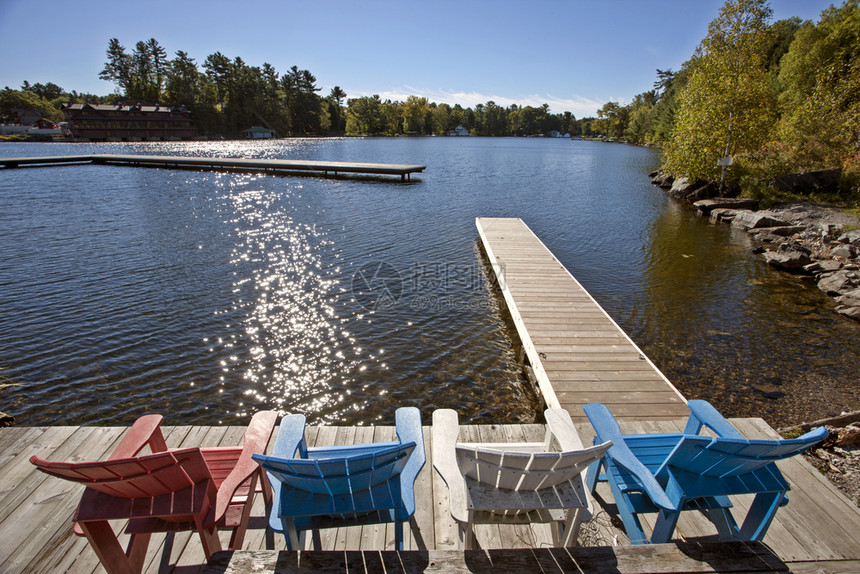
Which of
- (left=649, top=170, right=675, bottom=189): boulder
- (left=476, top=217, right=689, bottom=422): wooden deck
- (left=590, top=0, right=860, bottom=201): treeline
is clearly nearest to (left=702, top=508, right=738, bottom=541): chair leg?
(left=476, top=217, right=689, bottom=422): wooden deck

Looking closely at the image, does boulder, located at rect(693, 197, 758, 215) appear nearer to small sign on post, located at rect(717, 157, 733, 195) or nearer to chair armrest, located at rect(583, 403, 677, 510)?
small sign on post, located at rect(717, 157, 733, 195)

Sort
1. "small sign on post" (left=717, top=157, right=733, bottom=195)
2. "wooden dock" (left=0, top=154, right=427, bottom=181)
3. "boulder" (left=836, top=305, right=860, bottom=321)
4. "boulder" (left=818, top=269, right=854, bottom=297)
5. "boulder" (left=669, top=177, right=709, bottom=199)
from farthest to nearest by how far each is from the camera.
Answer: "wooden dock" (left=0, top=154, right=427, bottom=181), "boulder" (left=669, top=177, right=709, bottom=199), "small sign on post" (left=717, top=157, right=733, bottom=195), "boulder" (left=818, top=269, right=854, bottom=297), "boulder" (left=836, top=305, right=860, bottom=321)

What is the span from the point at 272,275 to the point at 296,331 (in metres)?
3.66

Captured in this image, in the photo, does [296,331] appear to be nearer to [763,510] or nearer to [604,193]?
[763,510]

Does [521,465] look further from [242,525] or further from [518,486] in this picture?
[242,525]

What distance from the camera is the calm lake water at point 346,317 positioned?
6.57m

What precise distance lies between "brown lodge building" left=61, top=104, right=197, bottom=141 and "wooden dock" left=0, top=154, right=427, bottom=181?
48.0 m

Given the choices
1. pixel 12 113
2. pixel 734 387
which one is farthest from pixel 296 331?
pixel 12 113

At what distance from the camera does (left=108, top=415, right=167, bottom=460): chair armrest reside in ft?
8.94

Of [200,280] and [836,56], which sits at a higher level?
[836,56]

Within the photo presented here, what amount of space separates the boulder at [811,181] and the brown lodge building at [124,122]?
95.1m

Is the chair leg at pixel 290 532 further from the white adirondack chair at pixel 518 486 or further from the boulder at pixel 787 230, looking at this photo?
the boulder at pixel 787 230

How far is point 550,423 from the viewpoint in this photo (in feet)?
10.3

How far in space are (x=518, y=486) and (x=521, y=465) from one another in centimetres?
24
